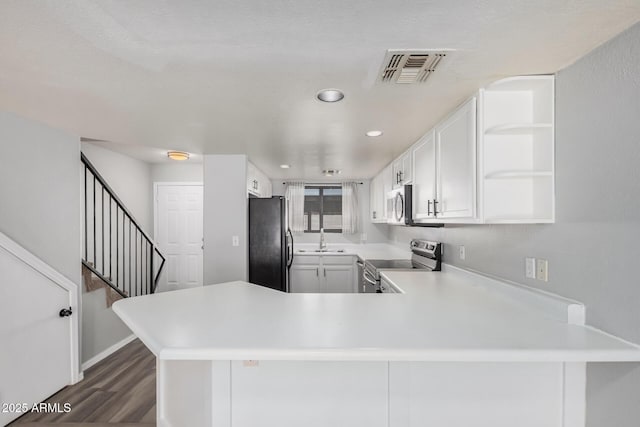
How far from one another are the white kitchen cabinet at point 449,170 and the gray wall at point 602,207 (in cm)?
38

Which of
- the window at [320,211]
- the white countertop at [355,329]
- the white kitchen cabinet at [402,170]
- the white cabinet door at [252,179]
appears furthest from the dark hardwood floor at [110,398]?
the window at [320,211]

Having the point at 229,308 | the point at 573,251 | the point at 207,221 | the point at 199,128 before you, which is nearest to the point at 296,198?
the point at 207,221

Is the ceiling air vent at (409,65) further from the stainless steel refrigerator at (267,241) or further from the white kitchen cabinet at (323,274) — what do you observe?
the white kitchen cabinet at (323,274)

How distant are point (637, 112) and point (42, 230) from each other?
3.57m

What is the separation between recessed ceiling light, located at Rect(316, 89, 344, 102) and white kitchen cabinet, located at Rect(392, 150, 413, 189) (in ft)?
4.30

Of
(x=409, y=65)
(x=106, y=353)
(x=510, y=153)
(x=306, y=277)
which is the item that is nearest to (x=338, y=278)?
(x=306, y=277)

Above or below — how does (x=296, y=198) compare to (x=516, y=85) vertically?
below

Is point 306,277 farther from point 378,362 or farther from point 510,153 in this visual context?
point 510,153

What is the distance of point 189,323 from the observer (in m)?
1.36

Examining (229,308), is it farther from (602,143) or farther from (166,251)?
(166,251)

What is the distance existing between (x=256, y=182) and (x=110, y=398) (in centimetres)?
265

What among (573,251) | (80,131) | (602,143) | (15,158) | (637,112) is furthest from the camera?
(80,131)

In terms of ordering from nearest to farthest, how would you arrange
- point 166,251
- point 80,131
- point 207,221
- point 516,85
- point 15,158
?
1. point 516,85
2. point 15,158
3. point 80,131
4. point 207,221
5. point 166,251

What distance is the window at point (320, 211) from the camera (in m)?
5.54
